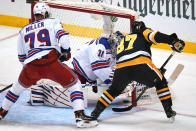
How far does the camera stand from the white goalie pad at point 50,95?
6070 millimetres

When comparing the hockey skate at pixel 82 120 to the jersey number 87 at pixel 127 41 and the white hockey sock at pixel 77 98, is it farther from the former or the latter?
the jersey number 87 at pixel 127 41

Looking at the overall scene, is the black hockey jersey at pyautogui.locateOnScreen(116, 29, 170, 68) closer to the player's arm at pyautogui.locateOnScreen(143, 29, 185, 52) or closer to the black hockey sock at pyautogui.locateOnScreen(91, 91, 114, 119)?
the player's arm at pyautogui.locateOnScreen(143, 29, 185, 52)

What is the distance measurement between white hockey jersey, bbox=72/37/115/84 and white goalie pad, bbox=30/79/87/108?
0.91ft

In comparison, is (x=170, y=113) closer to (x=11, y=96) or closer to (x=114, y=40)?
(x=114, y=40)

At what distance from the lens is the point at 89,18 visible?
6.34 m

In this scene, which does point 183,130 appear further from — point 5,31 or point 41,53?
point 5,31

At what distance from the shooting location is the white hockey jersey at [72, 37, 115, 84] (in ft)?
19.6

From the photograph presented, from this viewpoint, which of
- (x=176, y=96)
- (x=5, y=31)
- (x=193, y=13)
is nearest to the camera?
(x=176, y=96)

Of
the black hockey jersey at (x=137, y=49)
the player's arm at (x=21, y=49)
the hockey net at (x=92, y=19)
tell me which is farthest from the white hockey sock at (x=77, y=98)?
the hockey net at (x=92, y=19)

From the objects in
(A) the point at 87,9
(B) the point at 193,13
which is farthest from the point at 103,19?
(B) the point at 193,13

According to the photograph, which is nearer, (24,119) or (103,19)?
(24,119)

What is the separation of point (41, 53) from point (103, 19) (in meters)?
1.18

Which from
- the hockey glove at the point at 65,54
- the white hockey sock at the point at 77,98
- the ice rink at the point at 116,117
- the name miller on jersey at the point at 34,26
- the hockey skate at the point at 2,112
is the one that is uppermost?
the name miller on jersey at the point at 34,26

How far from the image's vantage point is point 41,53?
543 cm
